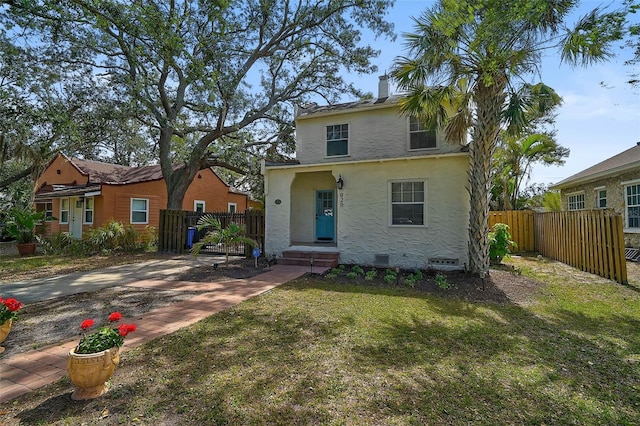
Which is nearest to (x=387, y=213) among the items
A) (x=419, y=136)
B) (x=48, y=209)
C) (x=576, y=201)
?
(x=419, y=136)

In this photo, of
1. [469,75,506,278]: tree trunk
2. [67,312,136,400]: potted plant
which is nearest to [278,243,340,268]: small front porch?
[469,75,506,278]: tree trunk

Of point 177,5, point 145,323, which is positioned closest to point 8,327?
point 145,323

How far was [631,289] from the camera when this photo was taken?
7.10 metres

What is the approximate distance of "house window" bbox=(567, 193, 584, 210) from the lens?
16.1m

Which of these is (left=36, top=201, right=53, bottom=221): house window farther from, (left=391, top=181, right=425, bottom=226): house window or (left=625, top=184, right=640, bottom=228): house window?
(left=625, top=184, right=640, bottom=228): house window

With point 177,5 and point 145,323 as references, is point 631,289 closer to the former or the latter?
point 145,323

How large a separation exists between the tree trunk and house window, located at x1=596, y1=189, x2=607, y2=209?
9.89 meters

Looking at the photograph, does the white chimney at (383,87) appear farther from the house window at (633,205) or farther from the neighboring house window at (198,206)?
the neighboring house window at (198,206)

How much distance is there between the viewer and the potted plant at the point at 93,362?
109 inches

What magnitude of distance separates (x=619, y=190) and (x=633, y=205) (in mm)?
1037

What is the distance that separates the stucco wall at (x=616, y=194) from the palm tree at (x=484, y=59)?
25.1 ft

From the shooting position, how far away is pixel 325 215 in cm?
1284

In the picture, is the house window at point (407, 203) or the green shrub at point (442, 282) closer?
the green shrub at point (442, 282)

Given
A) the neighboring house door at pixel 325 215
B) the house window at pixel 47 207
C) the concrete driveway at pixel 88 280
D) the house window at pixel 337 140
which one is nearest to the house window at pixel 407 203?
the house window at pixel 337 140
